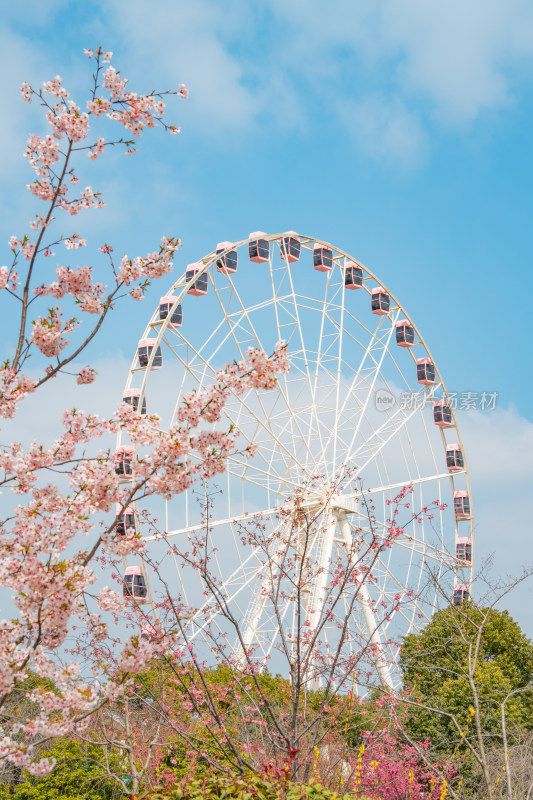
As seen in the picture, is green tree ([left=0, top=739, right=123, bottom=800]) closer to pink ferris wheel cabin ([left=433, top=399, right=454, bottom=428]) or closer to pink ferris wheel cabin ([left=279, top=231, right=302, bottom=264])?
pink ferris wheel cabin ([left=279, top=231, right=302, bottom=264])

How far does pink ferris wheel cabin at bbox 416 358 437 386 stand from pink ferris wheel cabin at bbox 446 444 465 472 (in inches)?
94.7

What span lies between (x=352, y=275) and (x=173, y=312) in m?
7.15

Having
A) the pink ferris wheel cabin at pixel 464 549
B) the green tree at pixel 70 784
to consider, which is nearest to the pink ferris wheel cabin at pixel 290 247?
the pink ferris wheel cabin at pixel 464 549

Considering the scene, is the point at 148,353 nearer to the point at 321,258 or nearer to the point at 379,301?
the point at 321,258

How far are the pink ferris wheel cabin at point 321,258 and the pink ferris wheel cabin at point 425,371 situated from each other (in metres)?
5.13

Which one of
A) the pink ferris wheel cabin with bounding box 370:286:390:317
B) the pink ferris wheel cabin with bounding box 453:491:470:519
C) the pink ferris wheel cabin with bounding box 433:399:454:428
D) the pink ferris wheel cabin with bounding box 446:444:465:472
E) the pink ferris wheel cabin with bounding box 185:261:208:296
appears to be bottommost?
the pink ferris wheel cabin with bounding box 453:491:470:519

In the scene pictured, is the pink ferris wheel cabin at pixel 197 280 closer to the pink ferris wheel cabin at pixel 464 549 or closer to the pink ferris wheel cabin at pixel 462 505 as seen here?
the pink ferris wheel cabin at pixel 462 505

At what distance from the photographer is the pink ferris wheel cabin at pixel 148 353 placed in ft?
67.8

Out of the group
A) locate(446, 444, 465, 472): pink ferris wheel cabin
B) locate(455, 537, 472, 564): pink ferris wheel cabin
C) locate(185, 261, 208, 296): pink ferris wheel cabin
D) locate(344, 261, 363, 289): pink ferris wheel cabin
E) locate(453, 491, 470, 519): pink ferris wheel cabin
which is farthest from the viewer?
locate(446, 444, 465, 472): pink ferris wheel cabin

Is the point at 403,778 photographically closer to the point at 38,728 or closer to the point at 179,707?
the point at 179,707

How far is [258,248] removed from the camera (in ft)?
74.7

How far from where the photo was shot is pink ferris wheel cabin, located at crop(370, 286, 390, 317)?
85.6 ft

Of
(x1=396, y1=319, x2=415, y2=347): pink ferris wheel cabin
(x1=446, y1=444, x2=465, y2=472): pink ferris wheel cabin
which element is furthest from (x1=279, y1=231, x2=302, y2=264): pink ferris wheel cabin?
(x1=446, y1=444, x2=465, y2=472): pink ferris wheel cabin

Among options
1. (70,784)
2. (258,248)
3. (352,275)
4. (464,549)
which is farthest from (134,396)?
(464,549)
